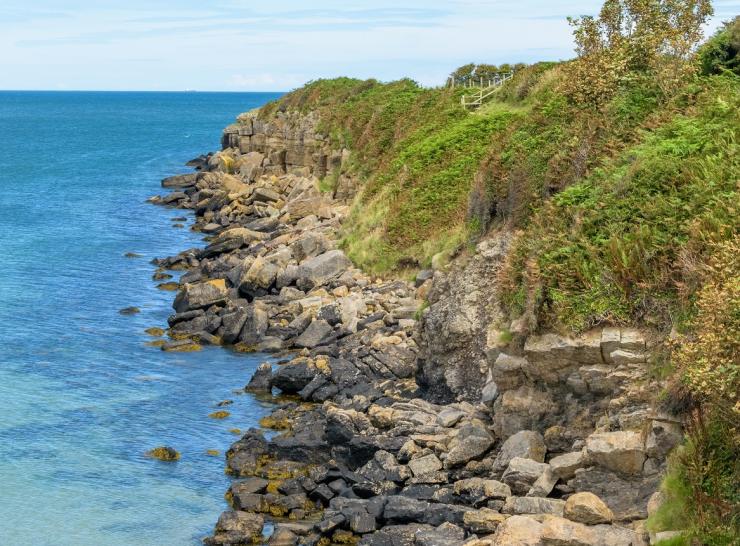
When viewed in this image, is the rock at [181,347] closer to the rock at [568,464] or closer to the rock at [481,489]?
the rock at [481,489]

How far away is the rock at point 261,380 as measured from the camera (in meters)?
38.1

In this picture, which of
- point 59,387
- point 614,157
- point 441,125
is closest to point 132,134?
point 441,125

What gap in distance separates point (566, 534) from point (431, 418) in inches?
393

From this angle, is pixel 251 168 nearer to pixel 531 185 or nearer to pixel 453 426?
pixel 531 185

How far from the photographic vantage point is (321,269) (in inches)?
1938

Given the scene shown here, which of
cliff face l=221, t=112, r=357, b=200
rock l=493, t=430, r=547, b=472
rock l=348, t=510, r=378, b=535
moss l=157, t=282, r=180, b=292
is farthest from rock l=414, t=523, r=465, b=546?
cliff face l=221, t=112, r=357, b=200

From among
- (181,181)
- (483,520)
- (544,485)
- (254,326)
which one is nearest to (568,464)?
(544,485)

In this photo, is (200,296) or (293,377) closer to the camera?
(293,377)

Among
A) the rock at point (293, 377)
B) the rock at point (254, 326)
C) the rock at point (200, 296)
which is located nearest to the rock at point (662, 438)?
the rock at point (293, 377)

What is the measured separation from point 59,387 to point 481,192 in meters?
18.0

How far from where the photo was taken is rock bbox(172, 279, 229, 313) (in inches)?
1918

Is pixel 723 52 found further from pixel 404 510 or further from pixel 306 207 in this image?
pixel 306 207

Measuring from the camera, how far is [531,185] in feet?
107

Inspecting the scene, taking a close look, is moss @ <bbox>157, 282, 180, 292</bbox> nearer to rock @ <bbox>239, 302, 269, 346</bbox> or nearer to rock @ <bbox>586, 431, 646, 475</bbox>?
rock @ <bbox>239, 302, 269, 346</bbox>
